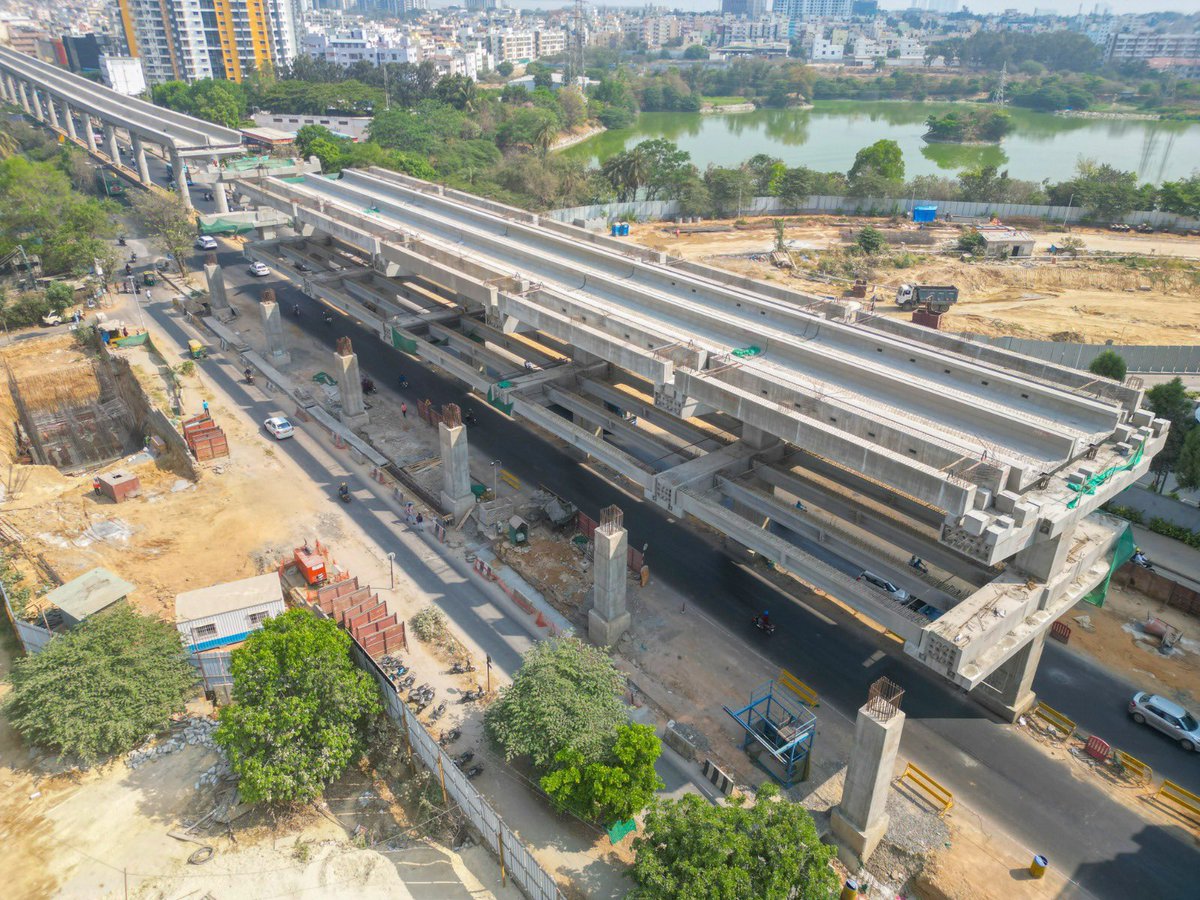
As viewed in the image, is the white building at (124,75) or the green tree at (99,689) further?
the white building at (124,75)

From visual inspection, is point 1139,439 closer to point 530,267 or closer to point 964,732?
point 964,732

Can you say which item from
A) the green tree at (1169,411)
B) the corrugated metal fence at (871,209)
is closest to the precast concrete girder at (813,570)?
the green tree at (1169,411)

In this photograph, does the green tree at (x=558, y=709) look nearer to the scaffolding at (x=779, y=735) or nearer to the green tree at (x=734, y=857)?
the green tree at (x=734, y=857)

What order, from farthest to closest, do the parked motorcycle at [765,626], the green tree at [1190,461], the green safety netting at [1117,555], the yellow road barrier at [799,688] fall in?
the green tree at [1190,461], the parked motorcycle at [765,626], the yellow road barrier at [799,688], the green safety netting at [1117,555]

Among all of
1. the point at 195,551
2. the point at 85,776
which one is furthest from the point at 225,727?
the point at 195,551

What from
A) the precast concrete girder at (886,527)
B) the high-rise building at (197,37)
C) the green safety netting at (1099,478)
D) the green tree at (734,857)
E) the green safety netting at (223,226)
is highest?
the high-rise building at (197,37)

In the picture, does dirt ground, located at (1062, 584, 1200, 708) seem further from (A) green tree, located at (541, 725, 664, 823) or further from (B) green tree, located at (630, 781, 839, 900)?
(A) green tree, located at (541, 725, 664, 823)

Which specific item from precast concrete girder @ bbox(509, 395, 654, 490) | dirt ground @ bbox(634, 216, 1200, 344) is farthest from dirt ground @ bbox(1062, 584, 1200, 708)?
dirt ground @ bbox(634, 216, 1200, 344)

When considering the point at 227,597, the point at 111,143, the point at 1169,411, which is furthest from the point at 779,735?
the point at 111,143

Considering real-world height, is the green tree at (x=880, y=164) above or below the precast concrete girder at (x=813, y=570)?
above
